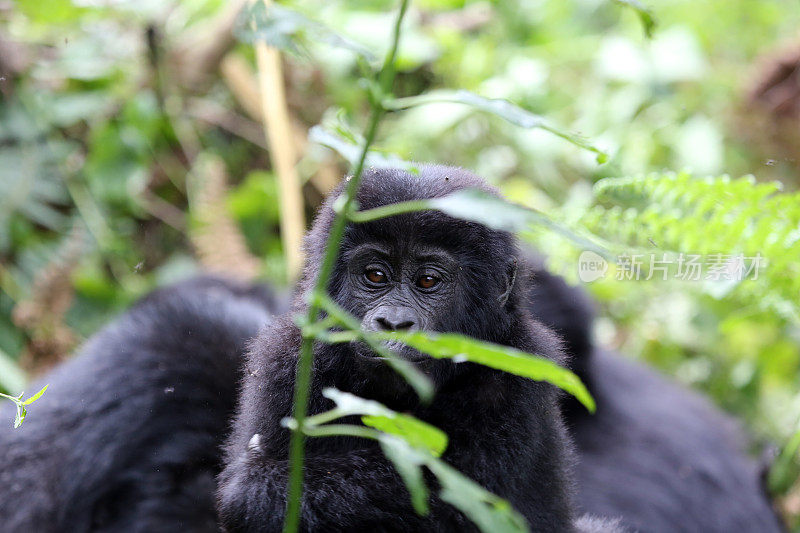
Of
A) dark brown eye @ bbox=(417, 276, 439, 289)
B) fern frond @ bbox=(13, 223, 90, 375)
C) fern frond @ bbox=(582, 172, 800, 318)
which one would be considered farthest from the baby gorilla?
fern frond @ bbox=(13, 223, 90, 375)

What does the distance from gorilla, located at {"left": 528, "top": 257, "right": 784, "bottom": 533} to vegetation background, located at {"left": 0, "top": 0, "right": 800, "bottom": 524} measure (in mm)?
702

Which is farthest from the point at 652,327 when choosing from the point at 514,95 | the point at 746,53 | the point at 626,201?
the point at 746,53

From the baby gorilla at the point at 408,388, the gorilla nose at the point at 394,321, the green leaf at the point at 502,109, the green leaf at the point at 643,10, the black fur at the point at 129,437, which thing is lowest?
the black fur at the point at 129,437

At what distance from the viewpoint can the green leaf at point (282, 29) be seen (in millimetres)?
1282

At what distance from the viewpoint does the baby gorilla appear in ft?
6.07

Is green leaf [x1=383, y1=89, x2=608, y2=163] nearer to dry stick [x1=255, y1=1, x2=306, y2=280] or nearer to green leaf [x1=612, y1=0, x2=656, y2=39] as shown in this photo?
green leaf [x1=612, y1=0, x2=656, y2=39]

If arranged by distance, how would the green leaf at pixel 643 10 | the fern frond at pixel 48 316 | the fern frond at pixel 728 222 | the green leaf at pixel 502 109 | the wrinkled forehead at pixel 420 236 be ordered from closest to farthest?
the green leaf at pixel 502 109
the green leaf at pixel 643 10
the wrinkled forehead at pixel 420 236
the fern frond at pixel 728 222
the fern frond at pixel 48 316

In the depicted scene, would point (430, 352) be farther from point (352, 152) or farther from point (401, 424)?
point (352, 152)

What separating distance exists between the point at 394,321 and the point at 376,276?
195 mm

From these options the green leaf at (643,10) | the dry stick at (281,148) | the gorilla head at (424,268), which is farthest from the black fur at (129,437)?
the green leaf at (643,10)

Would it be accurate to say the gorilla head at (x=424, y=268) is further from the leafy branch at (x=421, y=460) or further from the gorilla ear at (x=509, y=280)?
the leafy branch at (x=421, y=460)

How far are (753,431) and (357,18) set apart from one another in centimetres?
323

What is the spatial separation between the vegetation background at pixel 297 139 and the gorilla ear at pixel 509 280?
87.2 inches

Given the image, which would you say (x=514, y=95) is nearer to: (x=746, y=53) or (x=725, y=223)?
(x=725, y=223)
